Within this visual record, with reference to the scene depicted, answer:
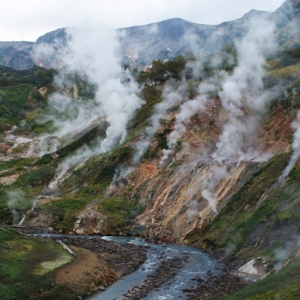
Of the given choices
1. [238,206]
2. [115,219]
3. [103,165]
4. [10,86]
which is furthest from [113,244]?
[10,86]

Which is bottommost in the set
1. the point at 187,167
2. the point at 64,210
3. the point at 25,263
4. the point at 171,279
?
the point at 171,279

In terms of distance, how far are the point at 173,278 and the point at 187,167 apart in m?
29.6

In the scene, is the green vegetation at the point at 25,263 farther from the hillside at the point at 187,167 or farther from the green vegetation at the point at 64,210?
the green vegetation at the point at 64,210

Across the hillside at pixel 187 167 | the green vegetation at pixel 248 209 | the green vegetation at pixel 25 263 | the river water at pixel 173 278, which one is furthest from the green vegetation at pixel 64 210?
the green vegetation at pixel 248 209

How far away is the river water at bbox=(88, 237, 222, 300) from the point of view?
34375mm

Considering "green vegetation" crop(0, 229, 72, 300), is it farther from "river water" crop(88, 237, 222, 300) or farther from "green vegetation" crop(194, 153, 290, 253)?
"green vegetation" crop(194, 153, 290, 253)

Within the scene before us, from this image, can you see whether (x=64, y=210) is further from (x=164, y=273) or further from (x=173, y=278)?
(x=173, y=278)

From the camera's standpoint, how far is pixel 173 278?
37.9 meters

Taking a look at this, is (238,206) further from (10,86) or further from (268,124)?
(10,86)

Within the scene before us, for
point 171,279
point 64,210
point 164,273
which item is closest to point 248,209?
point 164,273

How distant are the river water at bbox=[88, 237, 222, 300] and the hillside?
3046mm

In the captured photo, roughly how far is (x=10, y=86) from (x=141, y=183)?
331 ft

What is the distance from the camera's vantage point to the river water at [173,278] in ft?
113

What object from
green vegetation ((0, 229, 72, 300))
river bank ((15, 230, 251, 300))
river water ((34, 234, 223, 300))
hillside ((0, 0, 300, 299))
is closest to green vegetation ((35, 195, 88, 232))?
hillside ((0, 0, 300, 299))
